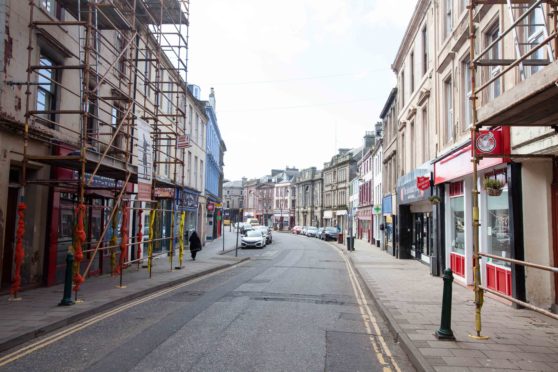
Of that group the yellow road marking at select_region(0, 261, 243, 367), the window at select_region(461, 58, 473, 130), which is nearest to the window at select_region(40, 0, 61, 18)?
the yellow road marking at select_region(0, 261, 243, 367)

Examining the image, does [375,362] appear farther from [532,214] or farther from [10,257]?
[10,257]

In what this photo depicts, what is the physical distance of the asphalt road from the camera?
18.7 feet

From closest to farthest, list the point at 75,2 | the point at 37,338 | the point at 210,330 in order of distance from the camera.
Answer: the point at 37,338, the point at 210,330, the point at 75,2

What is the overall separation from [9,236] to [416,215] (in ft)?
58.0

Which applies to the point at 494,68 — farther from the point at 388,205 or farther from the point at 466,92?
the point at 388,205

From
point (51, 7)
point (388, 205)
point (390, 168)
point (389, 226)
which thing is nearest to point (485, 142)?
point (51, 7)

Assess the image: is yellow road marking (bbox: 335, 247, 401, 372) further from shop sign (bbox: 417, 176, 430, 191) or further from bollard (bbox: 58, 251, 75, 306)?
bollard (bbox: 58, 251, 75, 306)

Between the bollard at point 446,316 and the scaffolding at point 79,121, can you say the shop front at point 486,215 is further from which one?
the scaffolding at point 79,121

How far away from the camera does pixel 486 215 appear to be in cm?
1182

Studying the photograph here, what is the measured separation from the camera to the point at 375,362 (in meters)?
5.96

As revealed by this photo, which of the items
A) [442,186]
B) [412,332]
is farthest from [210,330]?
[442,186]

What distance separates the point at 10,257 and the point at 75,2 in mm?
6843

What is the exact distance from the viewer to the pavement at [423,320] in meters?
5.79

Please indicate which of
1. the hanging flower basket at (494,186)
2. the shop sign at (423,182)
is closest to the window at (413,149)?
the shop sign at (423,182)
